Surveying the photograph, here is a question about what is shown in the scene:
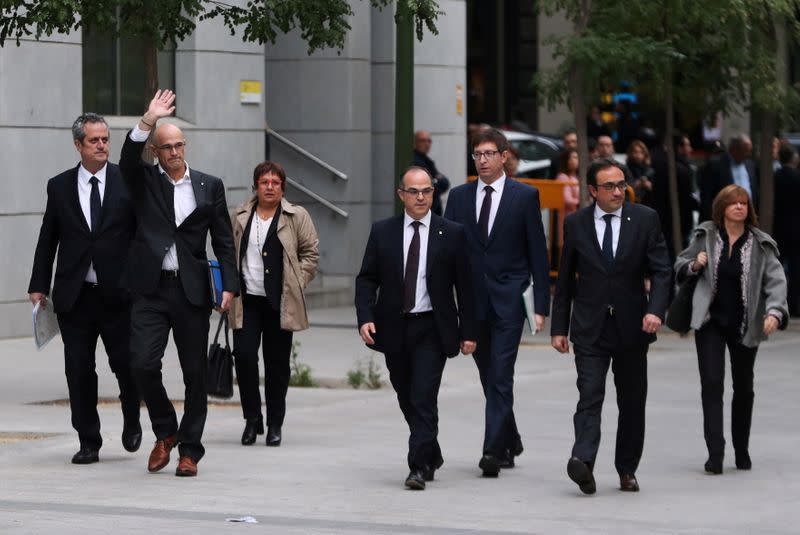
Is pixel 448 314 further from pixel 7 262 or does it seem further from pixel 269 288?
pixel 7 262

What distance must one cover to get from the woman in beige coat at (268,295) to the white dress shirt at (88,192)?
125cm

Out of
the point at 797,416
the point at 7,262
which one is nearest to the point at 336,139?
the point at 7,262

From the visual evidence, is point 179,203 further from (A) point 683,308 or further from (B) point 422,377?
(A) point 683,308

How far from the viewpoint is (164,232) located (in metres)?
9.84

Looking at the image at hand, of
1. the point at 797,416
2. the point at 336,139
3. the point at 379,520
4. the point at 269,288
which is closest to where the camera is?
the point at 379,520

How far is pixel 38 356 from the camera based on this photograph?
1590cm

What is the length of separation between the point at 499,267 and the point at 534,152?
21.0m

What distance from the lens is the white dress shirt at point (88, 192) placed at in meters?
10.3

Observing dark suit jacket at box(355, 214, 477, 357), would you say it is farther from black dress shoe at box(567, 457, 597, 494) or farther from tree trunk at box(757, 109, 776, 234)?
tree trunk at box(757, 109, 776, 234)

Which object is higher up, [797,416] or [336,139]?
[336,139]

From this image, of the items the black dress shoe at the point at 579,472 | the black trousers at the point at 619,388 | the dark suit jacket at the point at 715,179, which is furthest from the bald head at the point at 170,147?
the dark suit jacket at the point at 715,179

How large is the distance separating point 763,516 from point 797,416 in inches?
160

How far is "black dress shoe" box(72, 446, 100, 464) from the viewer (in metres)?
10.4

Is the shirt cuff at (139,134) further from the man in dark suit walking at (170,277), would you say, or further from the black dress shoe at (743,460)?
the black dress shoe at (743,460)
